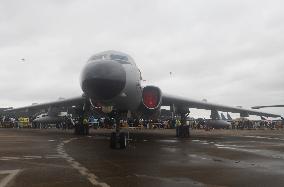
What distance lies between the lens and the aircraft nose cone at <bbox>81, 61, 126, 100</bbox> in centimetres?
1444

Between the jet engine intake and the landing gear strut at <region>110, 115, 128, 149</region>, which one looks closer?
the landing gear strut at <region>110, 115, 128, 149</region>

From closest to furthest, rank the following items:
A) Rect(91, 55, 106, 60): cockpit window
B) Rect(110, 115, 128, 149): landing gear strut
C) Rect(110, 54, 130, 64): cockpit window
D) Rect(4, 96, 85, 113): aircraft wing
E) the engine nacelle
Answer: Rect(110, 115, 128, 149): landing gear strut
Rect(91, 55, 106, 60): cockpit window
Rect(110, 54, 130, 64): cockpit window
the engine nacelle
Rect(4, 96, 85, 113): aircraft wing

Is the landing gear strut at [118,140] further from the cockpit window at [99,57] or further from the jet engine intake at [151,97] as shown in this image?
the jet engine intake at [151,97]

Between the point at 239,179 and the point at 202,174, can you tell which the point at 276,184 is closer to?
the point at 239,179

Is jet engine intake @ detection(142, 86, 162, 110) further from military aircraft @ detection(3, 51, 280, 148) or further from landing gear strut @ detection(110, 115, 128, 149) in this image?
landing gear strut @ detection(110, 115, 128, 149)

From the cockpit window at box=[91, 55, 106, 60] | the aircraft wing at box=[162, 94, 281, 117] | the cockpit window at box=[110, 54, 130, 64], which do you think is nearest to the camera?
the cockpit window at box=[91, 55, 106, 60]

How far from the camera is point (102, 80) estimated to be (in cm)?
1439

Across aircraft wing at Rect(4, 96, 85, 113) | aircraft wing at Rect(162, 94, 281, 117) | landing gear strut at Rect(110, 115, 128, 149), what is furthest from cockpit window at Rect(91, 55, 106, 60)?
aircraft wing at Rect(162, 94, 281, 117)

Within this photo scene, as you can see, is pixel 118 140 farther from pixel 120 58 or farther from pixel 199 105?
pixel 199 105

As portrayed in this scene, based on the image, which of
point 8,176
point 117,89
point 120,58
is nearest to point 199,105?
point 120,58

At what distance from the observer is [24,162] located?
32.9 ft

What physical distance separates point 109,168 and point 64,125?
4152 cm

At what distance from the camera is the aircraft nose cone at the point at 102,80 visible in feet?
47.4

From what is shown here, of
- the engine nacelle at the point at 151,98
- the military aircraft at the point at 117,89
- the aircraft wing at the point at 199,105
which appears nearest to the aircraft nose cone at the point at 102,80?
the military aircraft at the point at 117,89
